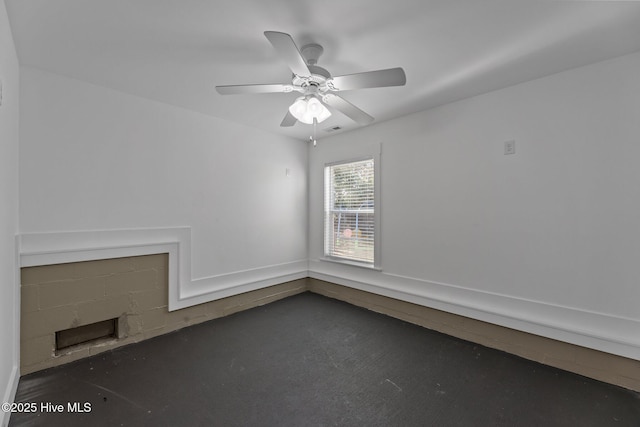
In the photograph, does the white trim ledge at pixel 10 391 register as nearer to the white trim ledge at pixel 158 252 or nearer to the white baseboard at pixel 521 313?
the white trim ledge at pixel 158 252

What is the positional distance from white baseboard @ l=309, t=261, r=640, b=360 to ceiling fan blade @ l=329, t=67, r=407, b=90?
2150mm

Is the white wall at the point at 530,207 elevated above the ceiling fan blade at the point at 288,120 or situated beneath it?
situated beneath

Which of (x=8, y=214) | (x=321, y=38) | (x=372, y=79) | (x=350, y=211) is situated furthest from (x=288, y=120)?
(x=8, y=214)

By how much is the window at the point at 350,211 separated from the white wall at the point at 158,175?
1.59ft

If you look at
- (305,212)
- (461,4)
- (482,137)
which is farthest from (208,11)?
(305,212)

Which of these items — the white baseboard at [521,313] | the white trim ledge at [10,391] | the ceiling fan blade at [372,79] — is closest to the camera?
the white trim ledge at [10,391]

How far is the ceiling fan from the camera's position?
1544 mm

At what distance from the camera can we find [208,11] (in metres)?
1.55

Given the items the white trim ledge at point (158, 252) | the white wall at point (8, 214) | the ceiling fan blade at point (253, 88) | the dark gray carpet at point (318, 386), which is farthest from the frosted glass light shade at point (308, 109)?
the dark gray carpet at point (318, 386)

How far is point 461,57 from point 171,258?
3.23 m

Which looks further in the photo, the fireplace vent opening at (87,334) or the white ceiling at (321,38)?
the fireplace vent opening at (87,334)

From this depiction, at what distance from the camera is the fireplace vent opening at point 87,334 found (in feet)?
7.77

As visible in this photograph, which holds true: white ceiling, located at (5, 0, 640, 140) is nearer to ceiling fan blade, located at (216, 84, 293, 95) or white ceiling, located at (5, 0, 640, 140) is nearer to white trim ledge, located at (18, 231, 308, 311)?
ceiling fan blade, located at (216, 84, 293, 95)

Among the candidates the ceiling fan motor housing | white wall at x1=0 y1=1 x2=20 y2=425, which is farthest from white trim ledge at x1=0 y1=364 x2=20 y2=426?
the ceiling fan motor housing
